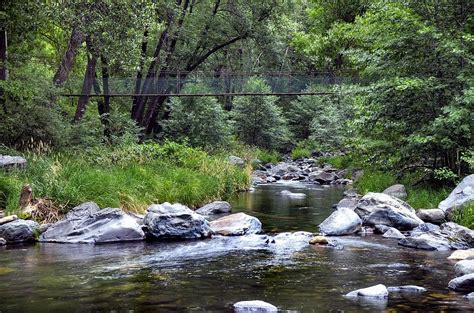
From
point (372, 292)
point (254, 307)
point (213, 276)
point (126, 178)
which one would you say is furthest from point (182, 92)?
point (254, 307)

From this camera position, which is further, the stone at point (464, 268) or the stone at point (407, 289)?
the stone at point (464, 268)

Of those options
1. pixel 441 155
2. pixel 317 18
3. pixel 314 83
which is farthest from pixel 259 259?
pixel 317 18

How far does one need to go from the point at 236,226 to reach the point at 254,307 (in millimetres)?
5262

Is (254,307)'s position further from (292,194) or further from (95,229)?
(292,194)

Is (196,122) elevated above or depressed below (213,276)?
above

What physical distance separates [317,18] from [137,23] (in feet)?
51.4

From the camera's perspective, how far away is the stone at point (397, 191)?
567 inches

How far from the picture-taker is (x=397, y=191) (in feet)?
48.0

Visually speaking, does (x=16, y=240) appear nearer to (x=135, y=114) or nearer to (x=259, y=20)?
(x=135, y=114)

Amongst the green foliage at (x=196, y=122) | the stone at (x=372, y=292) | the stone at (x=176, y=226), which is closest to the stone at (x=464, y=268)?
the stone at (x=372, y=292)

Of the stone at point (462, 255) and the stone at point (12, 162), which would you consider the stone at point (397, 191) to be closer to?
the stone at point (462, 255)

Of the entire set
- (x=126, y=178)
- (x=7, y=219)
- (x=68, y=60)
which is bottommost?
(x=7, y=219)

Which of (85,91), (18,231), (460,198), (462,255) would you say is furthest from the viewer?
(85,91)

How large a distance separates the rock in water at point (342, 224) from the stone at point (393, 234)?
0.65 m
